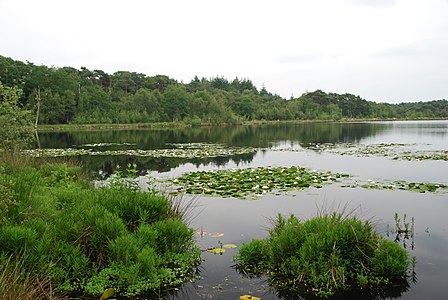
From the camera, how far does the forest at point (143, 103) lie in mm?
69688

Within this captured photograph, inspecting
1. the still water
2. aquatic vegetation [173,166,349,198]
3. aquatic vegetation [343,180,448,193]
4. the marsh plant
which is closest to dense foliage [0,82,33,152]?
the still water

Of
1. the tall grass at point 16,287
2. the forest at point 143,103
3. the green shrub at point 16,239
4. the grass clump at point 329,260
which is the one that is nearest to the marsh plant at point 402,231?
the grass clump at point 329,260

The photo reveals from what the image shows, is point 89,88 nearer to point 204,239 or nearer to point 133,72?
point 133,72

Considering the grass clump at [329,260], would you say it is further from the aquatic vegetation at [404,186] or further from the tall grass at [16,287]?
the aquatic vegetation at [404,186]

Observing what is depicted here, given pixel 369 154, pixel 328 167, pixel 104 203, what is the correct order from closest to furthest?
pixel 104 203
pixel 328 167
pixel 369 154

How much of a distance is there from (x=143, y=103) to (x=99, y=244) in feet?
273

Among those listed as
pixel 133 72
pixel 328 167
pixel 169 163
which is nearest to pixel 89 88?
pixel 133 72

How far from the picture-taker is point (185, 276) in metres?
6.66

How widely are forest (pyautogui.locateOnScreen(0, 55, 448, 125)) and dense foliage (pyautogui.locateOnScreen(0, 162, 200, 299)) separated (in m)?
42.3

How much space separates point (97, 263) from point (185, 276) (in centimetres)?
158

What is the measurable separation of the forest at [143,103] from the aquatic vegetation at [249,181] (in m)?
37.4

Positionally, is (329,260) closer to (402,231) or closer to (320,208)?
(402,231)

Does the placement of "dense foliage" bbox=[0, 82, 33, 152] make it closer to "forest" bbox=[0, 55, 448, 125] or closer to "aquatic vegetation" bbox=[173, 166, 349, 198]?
"aquatic vegetation" bbox=[173, 166, 349, 198]

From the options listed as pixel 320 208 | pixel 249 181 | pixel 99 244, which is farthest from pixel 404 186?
pixel 99 244
